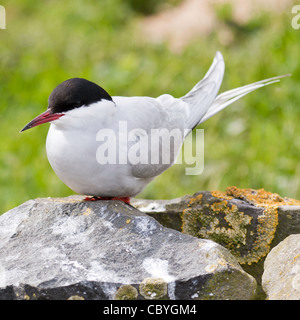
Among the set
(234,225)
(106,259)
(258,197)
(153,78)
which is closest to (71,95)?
(106,259)

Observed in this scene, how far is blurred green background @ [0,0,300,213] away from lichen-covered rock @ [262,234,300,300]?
89.5 inches

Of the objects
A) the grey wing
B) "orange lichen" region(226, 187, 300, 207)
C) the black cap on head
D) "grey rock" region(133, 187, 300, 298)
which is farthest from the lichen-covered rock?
the black cap on head

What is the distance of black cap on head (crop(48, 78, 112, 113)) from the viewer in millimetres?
2957

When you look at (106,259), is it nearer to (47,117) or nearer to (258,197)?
(47,117)

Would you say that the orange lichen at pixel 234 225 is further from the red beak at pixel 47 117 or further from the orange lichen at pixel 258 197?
the red beak at pixel 47 117

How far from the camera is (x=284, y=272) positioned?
Answer: 272cm

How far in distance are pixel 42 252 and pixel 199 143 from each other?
10.3 ft

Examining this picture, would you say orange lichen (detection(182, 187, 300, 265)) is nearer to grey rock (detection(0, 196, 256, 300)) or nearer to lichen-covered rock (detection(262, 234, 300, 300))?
lichen-covered rock (detection(262, 234, 300, 300))

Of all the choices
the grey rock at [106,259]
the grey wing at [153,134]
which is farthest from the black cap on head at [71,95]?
the grey rock at [106,259]

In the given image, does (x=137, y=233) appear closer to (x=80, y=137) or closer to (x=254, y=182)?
(x=80, y=137)

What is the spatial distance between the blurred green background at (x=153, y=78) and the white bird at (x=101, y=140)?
194 cm

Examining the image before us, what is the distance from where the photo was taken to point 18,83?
22.6ft
